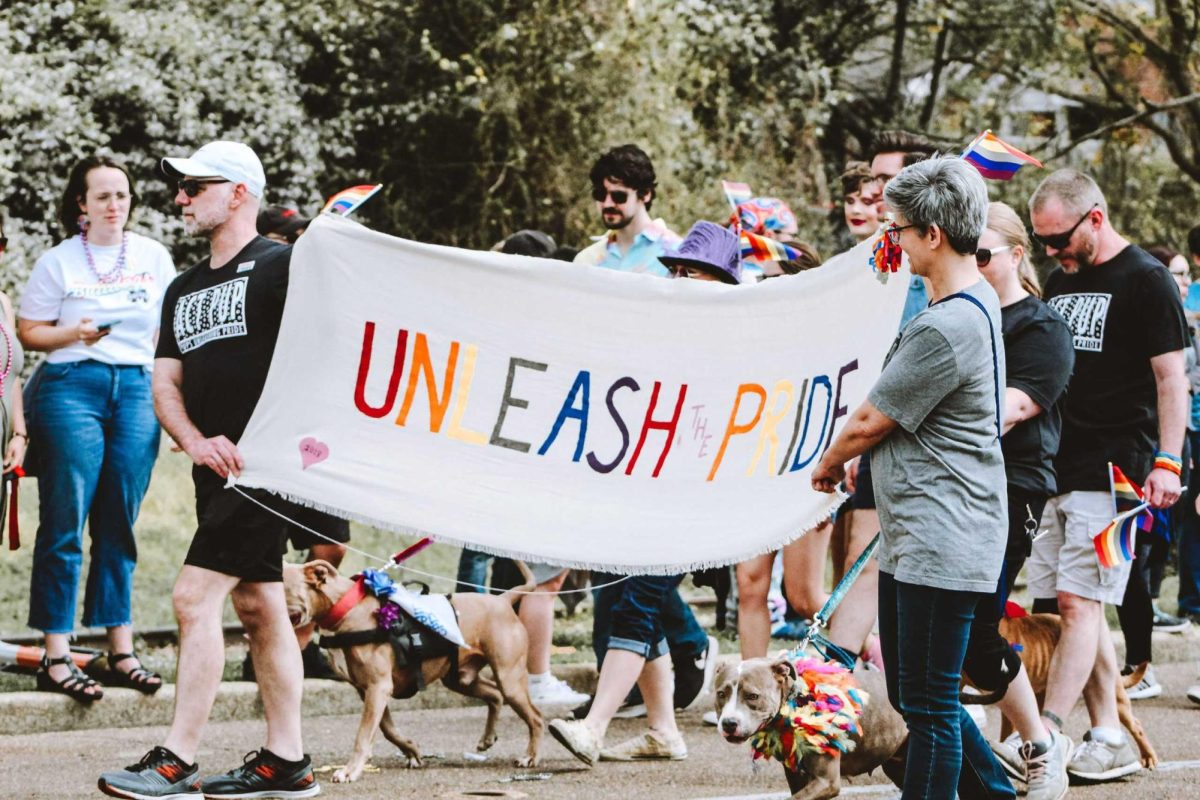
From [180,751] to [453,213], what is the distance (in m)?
12.2

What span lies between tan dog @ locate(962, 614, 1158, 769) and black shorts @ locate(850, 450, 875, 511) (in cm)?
78

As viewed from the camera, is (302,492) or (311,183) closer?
(302,492)

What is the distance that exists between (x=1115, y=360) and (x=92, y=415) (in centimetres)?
442

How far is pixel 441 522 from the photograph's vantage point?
6.22 meters

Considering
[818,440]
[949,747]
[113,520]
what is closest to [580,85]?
[113,520]

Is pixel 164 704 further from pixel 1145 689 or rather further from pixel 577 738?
pixel 1145 689

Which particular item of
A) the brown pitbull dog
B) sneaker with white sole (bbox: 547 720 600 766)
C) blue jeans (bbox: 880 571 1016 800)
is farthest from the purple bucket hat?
blue jeans (bbox: 880 571 1016 800)

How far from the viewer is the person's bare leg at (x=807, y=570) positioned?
7223 millimetres

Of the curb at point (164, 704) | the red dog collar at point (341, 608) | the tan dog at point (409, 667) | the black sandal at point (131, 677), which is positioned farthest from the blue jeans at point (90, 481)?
the red dog collar at point (341, 608)

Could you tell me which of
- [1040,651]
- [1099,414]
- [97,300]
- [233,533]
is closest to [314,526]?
[97,300]

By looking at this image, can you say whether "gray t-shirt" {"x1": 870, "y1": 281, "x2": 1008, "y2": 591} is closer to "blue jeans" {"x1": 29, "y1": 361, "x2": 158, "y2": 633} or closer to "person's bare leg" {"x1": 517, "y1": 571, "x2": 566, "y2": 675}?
"person's bare leg" {"x1": 517, "y1": 571, "x2": 566, "y2": 675}

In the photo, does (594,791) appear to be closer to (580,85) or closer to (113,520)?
(113,520)

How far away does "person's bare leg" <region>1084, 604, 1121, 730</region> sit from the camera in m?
7.06

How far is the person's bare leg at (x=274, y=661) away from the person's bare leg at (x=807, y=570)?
210 centimetres
